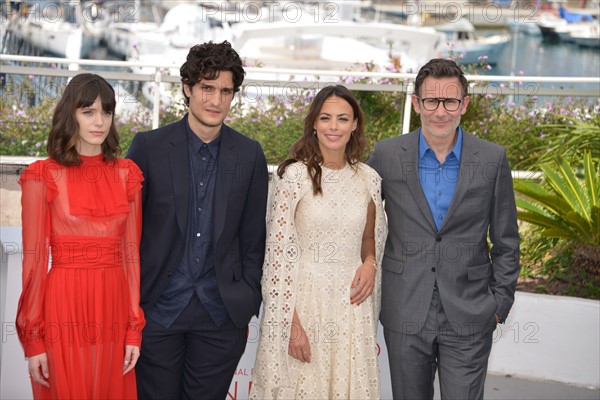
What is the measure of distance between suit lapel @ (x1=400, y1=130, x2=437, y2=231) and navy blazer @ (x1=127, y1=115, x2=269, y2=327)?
2.23 ft

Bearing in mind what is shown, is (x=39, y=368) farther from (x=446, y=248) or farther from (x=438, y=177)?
(x=438, y=177)

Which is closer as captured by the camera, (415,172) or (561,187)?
A: (415,172)

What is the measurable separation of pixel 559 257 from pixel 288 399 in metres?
3.24

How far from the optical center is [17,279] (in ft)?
14.9

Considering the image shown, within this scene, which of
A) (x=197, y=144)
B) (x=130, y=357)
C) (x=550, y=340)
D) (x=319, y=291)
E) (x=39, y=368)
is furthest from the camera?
(x=550, y=340)

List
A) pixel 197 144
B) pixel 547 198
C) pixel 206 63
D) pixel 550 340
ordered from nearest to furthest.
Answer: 1. pixel 206 63
2. pixel 197 144
3. pixel 550 340
4. pixel 547 198

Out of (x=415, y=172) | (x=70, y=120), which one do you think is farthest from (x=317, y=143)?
(x=70, y=120)

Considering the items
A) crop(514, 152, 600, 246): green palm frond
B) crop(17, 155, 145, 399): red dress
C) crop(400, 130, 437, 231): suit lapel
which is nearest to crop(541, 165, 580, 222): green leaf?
crop(514, 152, 600, 246): green palm frond

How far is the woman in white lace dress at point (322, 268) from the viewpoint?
395 cm

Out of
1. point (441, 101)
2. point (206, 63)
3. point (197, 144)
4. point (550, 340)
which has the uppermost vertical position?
point (206, 63)

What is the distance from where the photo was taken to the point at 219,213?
383 cm

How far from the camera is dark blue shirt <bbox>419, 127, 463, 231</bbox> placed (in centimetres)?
402

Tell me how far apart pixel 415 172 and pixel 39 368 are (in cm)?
188

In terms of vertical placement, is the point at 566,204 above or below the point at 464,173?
below
